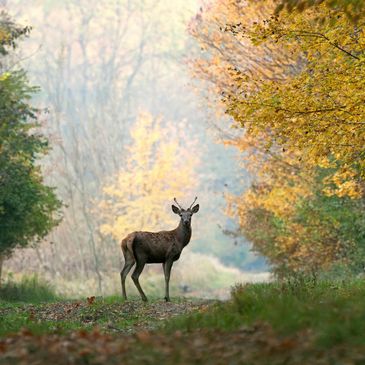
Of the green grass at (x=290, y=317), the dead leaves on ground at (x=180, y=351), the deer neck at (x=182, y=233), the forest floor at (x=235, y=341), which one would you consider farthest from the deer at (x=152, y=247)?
the dead leaves on ground at (x=180, y=351)

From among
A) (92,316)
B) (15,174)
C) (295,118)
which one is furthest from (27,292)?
(295,118)

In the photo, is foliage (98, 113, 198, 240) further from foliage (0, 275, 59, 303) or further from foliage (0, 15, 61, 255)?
foliage (0, 15, 61, 255)

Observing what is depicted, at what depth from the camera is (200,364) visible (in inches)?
251

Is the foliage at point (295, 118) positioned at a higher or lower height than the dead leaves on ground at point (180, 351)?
higher

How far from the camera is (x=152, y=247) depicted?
16781 millimetres

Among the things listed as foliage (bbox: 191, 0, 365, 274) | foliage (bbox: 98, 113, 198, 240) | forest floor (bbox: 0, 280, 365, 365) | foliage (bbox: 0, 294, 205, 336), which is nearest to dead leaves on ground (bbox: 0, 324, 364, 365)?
forest floor (bbox: 0, 280, 365, 365)

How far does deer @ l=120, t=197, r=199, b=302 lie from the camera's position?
54.7ft

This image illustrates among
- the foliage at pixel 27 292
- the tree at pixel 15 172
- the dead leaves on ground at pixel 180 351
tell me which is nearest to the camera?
the dead leaves on ground at pixel 180 351

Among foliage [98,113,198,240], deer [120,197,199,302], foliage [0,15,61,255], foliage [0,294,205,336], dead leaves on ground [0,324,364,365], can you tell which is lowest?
dead leaves on ground [0,324,364,365]

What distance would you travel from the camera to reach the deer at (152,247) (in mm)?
16672

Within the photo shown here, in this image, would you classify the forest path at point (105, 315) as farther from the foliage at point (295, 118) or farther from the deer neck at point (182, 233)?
the foliage at point (295, 118)

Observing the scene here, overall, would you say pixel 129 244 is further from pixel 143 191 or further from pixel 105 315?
pixel 143 191

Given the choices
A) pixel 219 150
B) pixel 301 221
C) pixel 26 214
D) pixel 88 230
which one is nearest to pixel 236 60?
pixel 301 221

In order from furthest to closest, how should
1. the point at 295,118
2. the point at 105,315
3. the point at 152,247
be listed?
the point at 152,247
the point at 105,315
the point at 295,118
